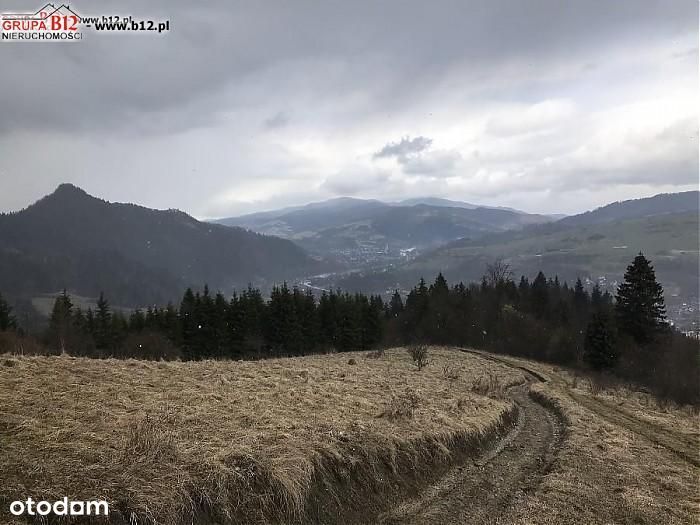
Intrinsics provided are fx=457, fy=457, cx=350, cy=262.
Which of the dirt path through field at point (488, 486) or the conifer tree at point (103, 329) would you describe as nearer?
the dirt path through field at point (488, 486)

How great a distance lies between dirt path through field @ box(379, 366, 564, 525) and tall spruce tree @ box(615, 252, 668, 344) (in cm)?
4611

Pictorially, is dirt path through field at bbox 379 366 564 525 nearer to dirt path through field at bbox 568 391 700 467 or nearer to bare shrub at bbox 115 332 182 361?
dirt path through field at bbox 568 391 700 467

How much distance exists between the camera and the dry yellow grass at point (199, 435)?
7559mm

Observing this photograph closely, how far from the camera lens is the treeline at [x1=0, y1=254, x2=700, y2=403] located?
5181cm

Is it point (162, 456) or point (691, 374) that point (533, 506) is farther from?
point (691, 374)

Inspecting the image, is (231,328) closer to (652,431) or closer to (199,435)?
(652,431)

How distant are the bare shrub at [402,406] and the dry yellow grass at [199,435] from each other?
7cm

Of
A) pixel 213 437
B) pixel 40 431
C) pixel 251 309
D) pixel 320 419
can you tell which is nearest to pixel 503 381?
pixel 320 419

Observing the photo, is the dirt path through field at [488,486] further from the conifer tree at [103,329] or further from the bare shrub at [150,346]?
the conifer tree at [103,329]

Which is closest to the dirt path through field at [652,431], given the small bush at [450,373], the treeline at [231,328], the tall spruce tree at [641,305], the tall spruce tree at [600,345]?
the small bush at [450,373]

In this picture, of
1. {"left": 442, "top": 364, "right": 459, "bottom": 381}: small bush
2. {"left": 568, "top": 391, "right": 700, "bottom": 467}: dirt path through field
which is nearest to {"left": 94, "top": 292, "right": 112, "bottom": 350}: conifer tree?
{"left": 442, "top": 364, "right": 459, "bottom": 381}: small bush

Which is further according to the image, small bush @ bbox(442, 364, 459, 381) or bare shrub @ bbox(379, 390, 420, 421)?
small bush @ bbox(442, 364, 459, 381)

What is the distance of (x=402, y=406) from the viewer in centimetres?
1582

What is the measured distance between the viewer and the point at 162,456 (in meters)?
8.55
